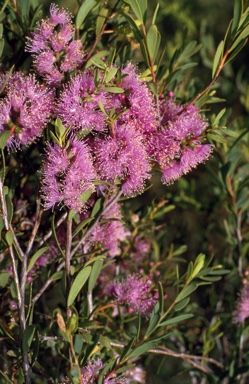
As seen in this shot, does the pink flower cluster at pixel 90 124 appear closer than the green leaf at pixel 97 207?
Yes

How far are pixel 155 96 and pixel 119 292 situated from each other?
0.29 metres

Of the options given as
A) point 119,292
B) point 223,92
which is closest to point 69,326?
point 119,292

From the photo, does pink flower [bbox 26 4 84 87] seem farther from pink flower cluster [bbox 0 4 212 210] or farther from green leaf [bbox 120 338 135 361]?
green leaf [bbox 120 338 135 361]

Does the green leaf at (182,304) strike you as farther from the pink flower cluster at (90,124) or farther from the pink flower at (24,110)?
the pink flower at (24,110)

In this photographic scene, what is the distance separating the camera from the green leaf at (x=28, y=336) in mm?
656

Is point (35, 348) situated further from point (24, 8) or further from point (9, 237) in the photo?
point (24, 8)

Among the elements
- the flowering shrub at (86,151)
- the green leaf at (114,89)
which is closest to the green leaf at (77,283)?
the flowering shrub at (86,151)

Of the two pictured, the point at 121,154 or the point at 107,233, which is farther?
the point at 107,233

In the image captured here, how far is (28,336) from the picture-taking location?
0.66 meters

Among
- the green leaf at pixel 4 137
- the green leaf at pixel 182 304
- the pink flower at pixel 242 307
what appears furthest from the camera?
the pink flower at pixel 242 307

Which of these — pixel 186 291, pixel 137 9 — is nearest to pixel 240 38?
pixel 137 9

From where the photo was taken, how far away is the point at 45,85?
75 cm

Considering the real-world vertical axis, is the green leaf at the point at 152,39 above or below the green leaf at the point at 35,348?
above

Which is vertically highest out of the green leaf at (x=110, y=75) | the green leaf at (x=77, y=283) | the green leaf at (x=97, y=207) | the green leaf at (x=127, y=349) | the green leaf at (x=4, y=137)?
the green leaf at (x=110, y=75)
